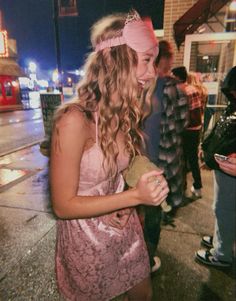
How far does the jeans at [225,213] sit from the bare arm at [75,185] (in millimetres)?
Answer: 1552

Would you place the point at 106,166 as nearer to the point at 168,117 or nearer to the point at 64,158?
the point at 64,158

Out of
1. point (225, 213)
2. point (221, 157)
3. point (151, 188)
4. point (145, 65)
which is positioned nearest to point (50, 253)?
point (225, 213)

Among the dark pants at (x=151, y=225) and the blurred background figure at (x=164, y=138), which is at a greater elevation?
the blurred background figure at (x=164, y=138)

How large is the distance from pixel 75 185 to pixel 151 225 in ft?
5.70

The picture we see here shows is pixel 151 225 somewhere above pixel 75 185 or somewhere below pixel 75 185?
below

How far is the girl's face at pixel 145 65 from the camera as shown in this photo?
1.39 meters

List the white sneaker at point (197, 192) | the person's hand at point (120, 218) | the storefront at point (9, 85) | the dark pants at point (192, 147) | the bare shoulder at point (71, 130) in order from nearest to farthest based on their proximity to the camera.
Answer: the bare shoulder at point (71, 130) → the person's hand at point (120, 218) → the dark pants at point (192, 147) → the white sneaker at point (197, 192) → the storefront at point (9, 85)

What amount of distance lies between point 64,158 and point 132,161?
0.38 m

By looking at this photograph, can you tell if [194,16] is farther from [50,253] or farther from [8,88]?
[8,88]

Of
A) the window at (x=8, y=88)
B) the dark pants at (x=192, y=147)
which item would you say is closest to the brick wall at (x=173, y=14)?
the dark pants at (x=192, y=147)

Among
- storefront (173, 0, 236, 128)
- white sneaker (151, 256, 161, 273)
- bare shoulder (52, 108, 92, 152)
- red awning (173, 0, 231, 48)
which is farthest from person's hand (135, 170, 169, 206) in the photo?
storefront (173, 0, 236, 128)

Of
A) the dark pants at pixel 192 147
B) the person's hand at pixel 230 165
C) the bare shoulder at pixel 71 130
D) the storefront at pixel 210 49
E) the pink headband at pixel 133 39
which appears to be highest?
the storefront at pixel 210 49

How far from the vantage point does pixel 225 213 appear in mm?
2664

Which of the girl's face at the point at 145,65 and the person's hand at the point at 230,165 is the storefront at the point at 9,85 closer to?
the person's hand at the point at 230,165
